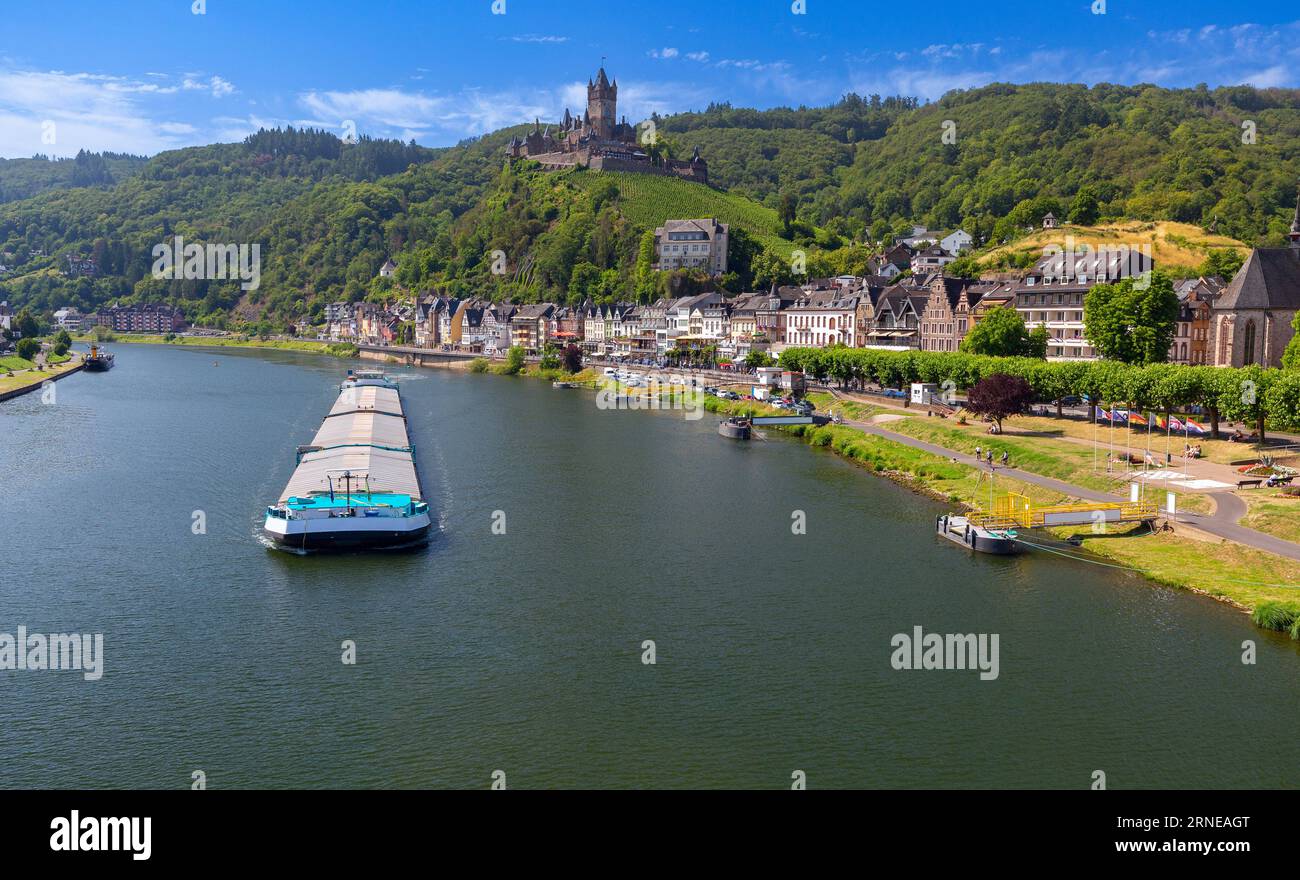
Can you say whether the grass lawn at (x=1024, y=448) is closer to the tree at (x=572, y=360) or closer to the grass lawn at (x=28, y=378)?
the tree at (x=572, y=360)

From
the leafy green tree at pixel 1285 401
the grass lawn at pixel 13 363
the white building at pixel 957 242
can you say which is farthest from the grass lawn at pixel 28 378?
the white building at pixel 957 242

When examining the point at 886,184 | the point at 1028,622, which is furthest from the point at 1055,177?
the point at 1028,622

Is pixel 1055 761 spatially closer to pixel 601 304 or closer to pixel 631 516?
pixel 631 516

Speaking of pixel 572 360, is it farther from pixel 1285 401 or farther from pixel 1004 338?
pixel 1285 401

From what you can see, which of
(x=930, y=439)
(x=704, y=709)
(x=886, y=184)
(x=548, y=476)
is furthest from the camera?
(x=886, y=184)

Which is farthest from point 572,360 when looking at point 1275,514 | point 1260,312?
point 1275,514

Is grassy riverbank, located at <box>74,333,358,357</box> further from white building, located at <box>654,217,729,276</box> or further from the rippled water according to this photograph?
the rippled water
